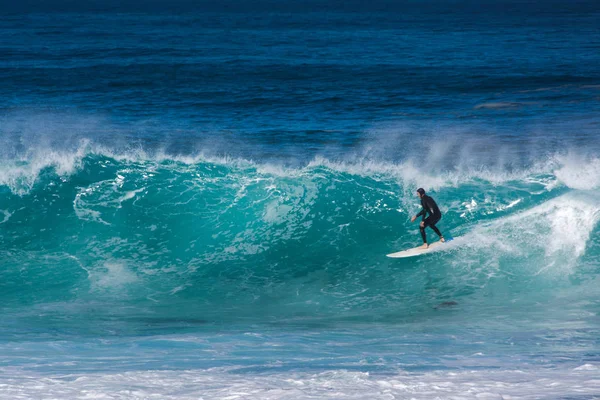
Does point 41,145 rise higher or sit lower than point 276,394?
higher

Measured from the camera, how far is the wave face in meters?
12.9

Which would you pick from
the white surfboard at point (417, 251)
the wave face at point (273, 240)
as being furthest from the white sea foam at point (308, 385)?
the white surfboard at point (417, 251)

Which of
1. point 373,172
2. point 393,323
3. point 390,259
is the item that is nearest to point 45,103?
point 373,172

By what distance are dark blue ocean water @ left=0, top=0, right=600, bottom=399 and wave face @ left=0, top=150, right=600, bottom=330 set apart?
5 centimetres

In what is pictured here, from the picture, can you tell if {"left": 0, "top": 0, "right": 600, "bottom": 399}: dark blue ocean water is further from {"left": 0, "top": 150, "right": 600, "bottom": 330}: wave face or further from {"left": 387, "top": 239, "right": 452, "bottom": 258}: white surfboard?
{"left": 387, "top": 239, "right": 452, "bottom": 258}: white surfboard

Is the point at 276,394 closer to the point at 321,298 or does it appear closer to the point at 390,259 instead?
the point at 321,298

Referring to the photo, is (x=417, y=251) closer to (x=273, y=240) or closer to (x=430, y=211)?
(x=430, y=211)

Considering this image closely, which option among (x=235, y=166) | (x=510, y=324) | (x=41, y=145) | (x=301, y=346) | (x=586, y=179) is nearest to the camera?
(x=301, y=346)

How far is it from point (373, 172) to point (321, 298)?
5.09 meters

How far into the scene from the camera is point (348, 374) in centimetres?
829

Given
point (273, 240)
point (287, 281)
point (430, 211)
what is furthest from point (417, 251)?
point (273, 240)

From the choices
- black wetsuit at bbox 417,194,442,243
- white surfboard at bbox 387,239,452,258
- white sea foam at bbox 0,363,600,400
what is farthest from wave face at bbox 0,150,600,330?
white sea foam at bbox 0,363,600,400

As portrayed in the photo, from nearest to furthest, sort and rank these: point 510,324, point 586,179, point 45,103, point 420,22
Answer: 1. point 510,324
2. point 586,179
3. point 45,103
4. point 420,22

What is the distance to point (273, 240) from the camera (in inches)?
624
